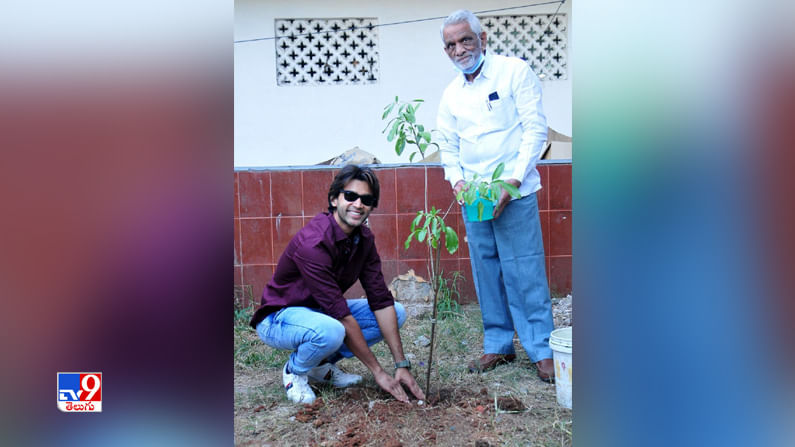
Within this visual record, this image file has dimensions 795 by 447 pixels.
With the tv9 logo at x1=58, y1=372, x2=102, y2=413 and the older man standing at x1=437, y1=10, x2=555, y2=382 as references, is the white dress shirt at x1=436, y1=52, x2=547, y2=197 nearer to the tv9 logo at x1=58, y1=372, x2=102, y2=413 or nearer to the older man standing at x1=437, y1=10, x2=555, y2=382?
the older man standing at x1=437, y1=10, x2=555, y2=382

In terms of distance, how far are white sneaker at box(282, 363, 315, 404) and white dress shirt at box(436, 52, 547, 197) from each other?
3.89ft

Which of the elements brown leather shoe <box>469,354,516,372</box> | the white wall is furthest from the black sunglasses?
the white wall

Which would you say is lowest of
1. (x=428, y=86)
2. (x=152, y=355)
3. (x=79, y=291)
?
(x=152, y=355)

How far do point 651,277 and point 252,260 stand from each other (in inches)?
114

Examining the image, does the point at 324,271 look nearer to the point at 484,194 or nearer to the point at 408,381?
the point at 408,381

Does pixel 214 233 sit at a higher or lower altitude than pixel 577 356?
higher

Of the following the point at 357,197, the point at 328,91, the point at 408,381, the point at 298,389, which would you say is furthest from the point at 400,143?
the point at 328,91

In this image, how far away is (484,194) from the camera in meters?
1.91

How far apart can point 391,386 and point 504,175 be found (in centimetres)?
111

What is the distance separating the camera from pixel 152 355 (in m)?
1.36

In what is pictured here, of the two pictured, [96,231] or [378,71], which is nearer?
[96,231]

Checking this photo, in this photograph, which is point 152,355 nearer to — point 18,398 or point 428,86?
point 18,398

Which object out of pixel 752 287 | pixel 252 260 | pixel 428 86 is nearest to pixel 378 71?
pixel 428 86

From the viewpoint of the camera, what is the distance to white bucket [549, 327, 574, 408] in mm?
2027
